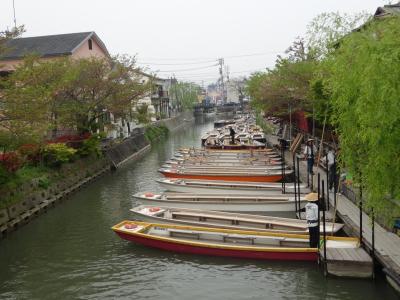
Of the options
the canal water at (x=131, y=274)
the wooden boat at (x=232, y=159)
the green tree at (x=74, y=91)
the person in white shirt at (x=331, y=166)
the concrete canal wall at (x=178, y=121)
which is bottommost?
the canal water at (x=131, y=274)

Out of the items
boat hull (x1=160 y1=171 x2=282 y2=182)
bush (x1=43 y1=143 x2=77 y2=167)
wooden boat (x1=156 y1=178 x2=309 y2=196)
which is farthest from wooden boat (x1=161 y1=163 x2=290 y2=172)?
bush (x1=43 y1=143 x2=77 y2=167)

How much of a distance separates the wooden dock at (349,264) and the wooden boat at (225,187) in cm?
881

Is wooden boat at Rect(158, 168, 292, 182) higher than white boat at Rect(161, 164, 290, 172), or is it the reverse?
white boat at Rect(161, 164, 290, 172)

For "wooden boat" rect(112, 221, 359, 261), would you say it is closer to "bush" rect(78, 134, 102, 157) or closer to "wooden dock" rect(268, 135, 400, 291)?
"wooden dock" rect(268, 135, 400, 291)

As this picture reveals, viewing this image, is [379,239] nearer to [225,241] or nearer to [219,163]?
[225,241]

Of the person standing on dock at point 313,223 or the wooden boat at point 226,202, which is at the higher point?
the person standing on dock at point 313,223

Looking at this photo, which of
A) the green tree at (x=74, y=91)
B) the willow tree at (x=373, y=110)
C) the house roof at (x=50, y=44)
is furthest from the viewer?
the house roof at (x=50, y=44)

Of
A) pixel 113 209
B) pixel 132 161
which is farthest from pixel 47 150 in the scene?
pixel 132 161

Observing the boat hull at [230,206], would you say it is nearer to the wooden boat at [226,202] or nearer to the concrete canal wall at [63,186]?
the wooden boat at [226,202]

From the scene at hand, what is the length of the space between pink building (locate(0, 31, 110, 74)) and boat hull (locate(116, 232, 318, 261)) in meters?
24.6

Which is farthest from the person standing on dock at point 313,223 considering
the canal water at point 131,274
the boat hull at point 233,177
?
the boat hull at point 233,177

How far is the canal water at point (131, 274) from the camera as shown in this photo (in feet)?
37.9

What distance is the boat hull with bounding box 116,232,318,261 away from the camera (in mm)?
12875

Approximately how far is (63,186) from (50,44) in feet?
65.9
